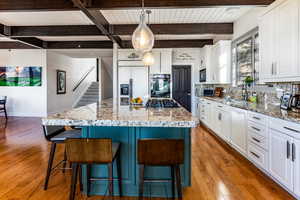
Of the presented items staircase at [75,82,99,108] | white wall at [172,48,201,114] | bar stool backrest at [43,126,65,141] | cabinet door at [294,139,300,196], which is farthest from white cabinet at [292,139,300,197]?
staircase at [75,82,99,108]

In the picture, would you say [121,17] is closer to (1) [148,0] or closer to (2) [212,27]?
(1) [148,0]

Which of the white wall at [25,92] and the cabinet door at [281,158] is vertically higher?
the white wall at [25,92]

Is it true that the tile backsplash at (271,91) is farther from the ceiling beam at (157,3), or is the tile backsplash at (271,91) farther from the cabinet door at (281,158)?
the ceiling beam at (157,3)

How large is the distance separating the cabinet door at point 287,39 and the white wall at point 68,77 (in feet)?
25.8

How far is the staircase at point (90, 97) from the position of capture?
1055cm

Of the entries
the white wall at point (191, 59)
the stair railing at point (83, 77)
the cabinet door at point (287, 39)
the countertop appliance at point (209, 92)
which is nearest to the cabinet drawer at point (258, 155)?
the cabinet door at point (287, 39)

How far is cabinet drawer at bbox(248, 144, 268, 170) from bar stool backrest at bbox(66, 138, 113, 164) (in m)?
2.08

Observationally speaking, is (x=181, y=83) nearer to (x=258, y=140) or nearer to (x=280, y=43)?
(x=280, y=43)

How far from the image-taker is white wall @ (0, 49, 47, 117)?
322 inches

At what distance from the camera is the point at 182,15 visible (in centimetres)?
474

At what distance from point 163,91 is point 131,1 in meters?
3.73

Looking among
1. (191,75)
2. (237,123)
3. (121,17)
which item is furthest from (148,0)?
(191,75)

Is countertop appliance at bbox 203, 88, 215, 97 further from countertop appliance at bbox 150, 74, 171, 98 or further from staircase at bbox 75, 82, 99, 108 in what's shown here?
staircase at bbox 75, 82, 99, 108

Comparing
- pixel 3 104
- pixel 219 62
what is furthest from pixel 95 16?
pixel 3 104
